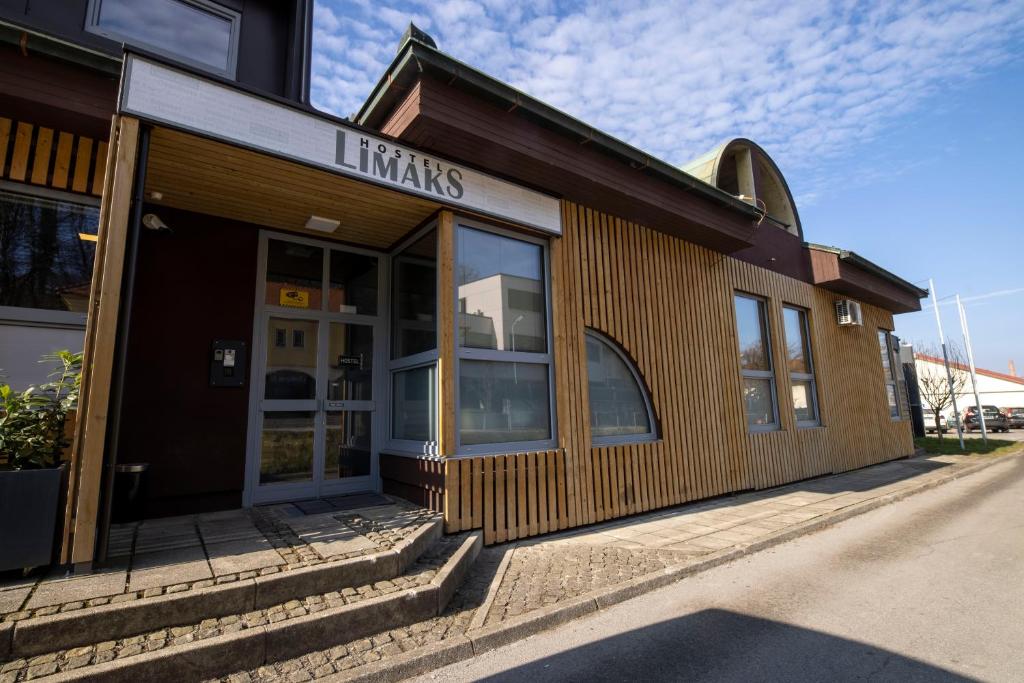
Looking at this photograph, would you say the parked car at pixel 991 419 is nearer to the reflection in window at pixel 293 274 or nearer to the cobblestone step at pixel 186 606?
the reflection in window at pixel 293 274

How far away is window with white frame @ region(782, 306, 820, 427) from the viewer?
1016 centimetres

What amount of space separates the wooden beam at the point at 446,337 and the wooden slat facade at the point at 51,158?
3.31 meters

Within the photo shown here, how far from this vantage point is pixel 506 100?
512 cm

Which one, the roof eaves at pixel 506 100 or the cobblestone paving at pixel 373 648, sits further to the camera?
the roof eaves at pixel 506 100

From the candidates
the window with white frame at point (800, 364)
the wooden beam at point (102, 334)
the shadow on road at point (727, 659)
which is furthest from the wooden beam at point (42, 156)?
the window with white frame at point (800, 364)

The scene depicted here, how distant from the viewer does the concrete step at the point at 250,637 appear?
2.53 metres

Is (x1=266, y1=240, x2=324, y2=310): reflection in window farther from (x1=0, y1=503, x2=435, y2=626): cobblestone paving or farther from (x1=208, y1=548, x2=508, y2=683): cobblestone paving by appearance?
(x1=208, y1=548, x2=508, y2=683): cobblestone paving

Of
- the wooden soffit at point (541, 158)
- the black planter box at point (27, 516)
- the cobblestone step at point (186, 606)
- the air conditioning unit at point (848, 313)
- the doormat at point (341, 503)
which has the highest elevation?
the wooden soffit at point (541, 158)

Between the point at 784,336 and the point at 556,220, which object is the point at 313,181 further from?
the point at 784,336

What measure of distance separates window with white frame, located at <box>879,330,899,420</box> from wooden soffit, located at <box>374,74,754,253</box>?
8901 millimetres

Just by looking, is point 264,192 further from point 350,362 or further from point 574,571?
point 574,571

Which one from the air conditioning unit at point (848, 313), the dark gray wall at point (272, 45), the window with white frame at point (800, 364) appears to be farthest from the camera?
the air conditioning unit at point (848, 313)

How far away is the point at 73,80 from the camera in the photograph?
422cm

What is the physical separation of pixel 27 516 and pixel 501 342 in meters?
4.11
